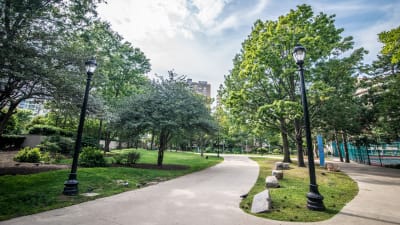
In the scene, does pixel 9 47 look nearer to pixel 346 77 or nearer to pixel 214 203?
pixel 214 203

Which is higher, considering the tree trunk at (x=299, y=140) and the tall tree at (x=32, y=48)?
the tall tree at (x=32, y=48)

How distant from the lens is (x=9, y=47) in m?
6.07

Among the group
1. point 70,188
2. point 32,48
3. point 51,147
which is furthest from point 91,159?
point 32,48

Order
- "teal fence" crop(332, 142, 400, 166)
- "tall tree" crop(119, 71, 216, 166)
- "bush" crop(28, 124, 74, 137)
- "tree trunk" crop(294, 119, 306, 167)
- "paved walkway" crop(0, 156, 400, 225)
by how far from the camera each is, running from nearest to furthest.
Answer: "paved walkway" crop(0, 156, 400, 225) < "tall tree" crop(119, 71, 216, 166) < "tree trunk" crop(294, 119, 306, 167) < "teal fence" crop(332, 142, 400, 166) < "bush" crop(28, 124, 74, 137)

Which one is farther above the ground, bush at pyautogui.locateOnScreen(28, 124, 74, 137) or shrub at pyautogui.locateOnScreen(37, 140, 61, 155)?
bush at pyautogui.locateOnScreen(28, 124, 74, 137)

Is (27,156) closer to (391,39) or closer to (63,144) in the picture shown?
(63,144)

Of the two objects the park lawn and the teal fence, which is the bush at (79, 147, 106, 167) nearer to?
the park lawn

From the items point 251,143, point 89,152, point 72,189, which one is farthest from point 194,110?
point 251,143

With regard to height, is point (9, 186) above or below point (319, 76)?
below

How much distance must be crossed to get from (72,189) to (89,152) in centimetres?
593

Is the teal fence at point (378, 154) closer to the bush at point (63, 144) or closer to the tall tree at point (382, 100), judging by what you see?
the tall tree at point (382, 100)

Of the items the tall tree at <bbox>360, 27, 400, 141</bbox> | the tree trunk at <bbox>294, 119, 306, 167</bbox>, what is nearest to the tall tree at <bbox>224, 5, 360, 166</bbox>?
the tree trunk at <bbox>294, 119, 306, 167</bbox>

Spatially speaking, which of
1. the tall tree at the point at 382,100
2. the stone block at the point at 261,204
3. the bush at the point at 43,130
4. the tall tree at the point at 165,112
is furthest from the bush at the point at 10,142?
the tall tree at the point at 382,100

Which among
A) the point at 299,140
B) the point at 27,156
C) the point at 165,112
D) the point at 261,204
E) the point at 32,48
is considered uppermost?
the point at 32,48
